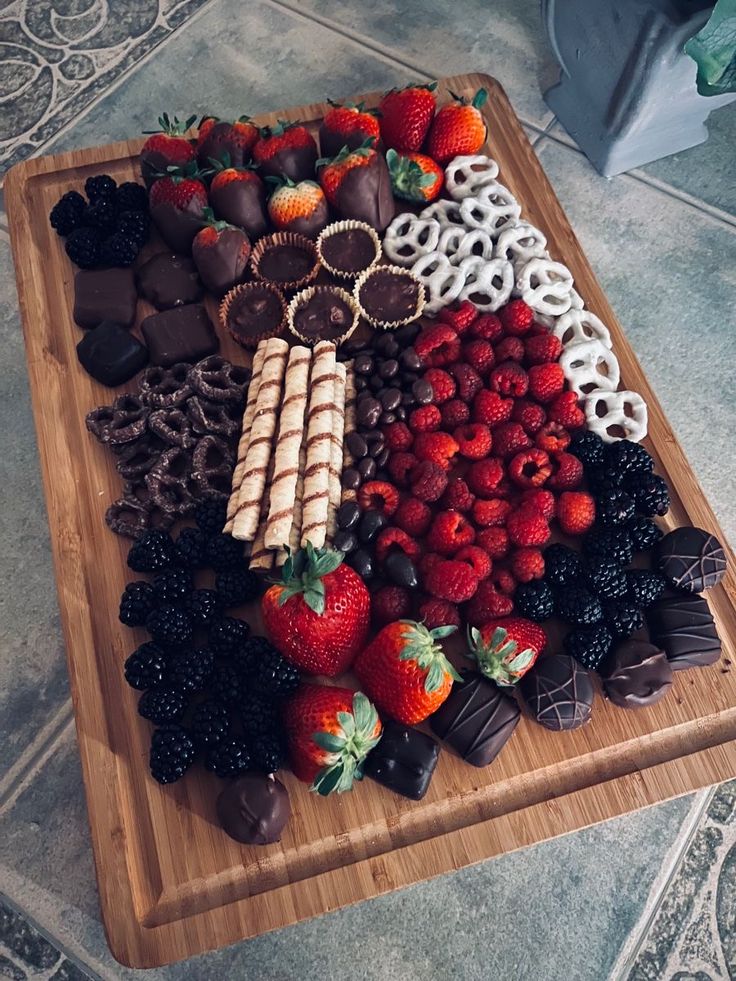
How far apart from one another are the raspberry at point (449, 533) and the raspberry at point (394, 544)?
0.15 feet

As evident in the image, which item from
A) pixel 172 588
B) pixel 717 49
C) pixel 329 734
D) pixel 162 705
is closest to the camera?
pixel 329 734

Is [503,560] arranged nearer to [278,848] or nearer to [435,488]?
[435,488]

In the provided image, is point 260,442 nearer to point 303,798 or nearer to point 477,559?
point 477,559

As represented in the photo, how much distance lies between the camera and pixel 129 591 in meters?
1.85

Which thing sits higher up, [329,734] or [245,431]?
[245,431]

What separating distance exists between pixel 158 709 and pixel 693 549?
1.22 meters

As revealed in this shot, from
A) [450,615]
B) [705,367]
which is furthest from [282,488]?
[705,367]

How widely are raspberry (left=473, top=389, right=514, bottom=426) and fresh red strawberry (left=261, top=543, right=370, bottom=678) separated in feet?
1.74

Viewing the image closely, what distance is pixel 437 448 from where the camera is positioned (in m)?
1.98

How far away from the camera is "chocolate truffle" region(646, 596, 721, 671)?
5.95 feet

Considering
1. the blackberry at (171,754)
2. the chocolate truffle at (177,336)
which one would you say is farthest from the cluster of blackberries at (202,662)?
the chocolate truffle at (177,336)

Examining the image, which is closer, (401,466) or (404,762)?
(404,762)

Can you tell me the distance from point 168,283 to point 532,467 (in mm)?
1073

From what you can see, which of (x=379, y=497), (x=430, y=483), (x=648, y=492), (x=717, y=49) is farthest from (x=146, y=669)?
(x=717, y=49)
